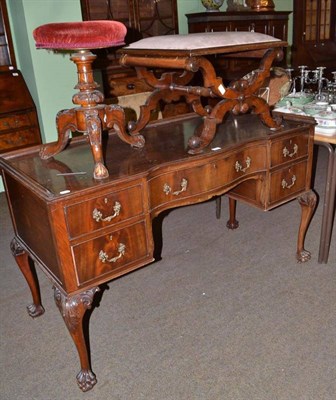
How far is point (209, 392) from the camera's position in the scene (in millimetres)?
1598

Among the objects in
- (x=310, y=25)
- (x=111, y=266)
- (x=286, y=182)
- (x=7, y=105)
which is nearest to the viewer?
(x=111, y=266)

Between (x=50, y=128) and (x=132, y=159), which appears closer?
(x=132, y=159)

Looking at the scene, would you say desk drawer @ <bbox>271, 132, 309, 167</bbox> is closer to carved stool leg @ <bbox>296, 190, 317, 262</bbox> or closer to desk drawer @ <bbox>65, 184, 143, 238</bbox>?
A: carved stool leg @ <bbox>296, 190, 317, 262</bbox>

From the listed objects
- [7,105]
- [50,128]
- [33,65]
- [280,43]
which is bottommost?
[50,128]

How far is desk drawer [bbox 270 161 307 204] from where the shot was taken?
202 cm

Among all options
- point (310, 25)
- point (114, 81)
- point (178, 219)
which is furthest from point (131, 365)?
point (310, 25)

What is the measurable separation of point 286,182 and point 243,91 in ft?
1.71

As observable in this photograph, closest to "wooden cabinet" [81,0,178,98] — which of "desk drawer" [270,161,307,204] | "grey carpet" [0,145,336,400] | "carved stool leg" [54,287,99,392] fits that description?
"grey carpet" [0,145,336,400]

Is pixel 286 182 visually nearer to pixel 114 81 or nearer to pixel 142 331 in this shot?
pixel 142 331

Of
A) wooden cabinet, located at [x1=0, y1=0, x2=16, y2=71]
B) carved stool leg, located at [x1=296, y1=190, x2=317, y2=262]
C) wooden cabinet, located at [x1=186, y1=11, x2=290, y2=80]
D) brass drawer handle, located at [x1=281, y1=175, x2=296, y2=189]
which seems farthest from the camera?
wooden cabinet, located at [x1=186, y1=11, x2=290, y2=80]

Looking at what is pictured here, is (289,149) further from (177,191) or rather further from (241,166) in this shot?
(177,191)

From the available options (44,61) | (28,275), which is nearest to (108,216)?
(28,275)

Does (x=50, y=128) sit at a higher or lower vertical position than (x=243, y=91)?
lower

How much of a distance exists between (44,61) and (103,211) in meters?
2.57
